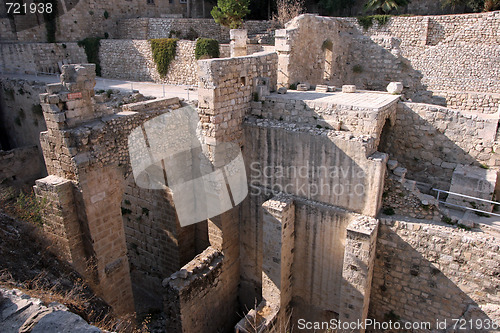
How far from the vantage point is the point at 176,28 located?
72.3ft

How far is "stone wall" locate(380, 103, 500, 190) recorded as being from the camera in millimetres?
7566

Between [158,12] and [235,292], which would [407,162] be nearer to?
[235,292]

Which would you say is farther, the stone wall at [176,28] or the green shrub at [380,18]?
the stone wall at [176,28]

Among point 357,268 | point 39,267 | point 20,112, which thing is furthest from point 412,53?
point 20,112

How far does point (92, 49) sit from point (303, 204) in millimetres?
17957

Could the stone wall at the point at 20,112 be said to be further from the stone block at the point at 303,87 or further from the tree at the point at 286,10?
the tree at the point at 286,10

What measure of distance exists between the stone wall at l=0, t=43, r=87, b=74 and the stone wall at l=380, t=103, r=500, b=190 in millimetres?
18291

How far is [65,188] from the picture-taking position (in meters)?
7.94

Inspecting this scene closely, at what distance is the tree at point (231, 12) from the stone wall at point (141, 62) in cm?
375

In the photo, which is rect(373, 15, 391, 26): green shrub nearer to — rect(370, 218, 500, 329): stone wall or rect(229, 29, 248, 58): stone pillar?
rect(229, 29, 248, 58): stone pillar

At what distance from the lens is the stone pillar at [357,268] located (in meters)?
6.94

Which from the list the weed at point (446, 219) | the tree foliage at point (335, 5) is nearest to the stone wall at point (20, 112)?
the weed at point (446, 219)

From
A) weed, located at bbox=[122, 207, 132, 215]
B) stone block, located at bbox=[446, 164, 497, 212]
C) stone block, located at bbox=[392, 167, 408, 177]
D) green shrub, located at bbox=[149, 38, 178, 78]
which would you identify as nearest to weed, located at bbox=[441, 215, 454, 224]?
stone block, located at bbox=[446, 164, 497, 212]

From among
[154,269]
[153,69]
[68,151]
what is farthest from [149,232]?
[153,69]
